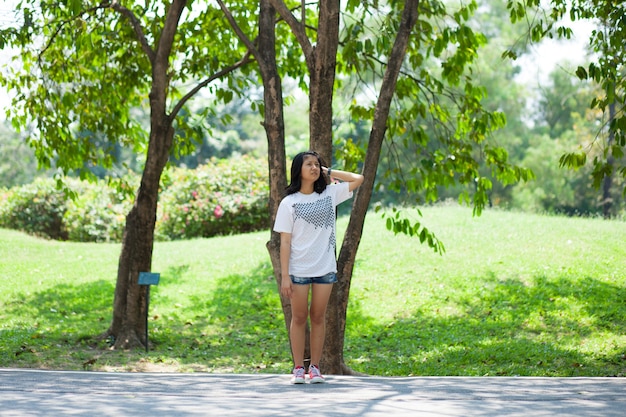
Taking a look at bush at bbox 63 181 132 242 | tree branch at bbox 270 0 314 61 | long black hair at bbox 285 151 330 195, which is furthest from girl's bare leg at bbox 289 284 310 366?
bush at bbox 63 181 132 242

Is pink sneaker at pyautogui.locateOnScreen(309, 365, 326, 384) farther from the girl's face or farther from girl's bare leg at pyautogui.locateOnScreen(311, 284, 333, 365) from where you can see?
the girl's face

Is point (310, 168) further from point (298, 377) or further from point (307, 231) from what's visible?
point (298, 377)

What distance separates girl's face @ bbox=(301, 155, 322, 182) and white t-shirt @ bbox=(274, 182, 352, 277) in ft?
0.53

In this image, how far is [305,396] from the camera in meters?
6.23

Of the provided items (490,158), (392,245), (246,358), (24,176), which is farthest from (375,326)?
(24,176)

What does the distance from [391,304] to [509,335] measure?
2.52 meters

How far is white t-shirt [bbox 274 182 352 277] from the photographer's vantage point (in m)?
6.93

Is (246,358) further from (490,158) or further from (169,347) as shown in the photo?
(490,158)

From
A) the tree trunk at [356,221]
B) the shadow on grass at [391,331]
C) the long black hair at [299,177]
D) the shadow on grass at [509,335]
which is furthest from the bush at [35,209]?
the long black hair at [299,177]

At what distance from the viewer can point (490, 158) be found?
11.4 meters

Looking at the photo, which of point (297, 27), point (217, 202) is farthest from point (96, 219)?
point (297, 27)

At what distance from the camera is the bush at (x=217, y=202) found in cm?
2411

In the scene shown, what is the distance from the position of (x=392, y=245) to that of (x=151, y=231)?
7223mm

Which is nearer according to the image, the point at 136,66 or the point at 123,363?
the point at 123,363
